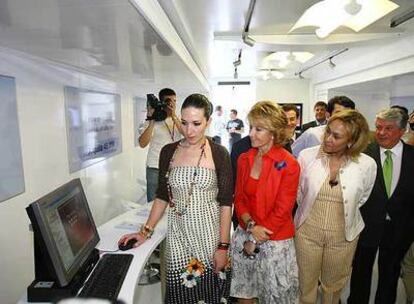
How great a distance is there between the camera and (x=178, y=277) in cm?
158

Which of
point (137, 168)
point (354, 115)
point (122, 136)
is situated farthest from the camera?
point (137, 168)

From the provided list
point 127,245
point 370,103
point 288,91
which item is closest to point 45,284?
point 127,245

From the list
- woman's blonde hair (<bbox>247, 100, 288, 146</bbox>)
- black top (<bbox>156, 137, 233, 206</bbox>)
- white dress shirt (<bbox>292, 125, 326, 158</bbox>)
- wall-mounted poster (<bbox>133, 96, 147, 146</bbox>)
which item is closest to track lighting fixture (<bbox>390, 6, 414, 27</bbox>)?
white dress shirt (<bbox>292, 125, 326, 158</bbox>)

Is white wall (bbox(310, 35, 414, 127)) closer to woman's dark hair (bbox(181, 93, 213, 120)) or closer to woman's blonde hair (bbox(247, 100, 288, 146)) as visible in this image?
woman's blonde hair (bbox(247, 100, 288, 146))

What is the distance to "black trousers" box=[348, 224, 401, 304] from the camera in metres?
2.15

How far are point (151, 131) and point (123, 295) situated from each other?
189cm

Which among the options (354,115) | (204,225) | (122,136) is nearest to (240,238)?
(204,225)

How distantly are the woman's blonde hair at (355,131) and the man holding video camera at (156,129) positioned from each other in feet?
4.88

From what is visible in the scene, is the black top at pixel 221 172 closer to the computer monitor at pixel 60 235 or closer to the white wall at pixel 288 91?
the computer monitor at pixel 60 235

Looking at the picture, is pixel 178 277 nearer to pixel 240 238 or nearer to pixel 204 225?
pixel 204 225

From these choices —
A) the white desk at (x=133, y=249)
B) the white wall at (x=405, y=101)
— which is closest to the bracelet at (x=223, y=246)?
the white desk at (x=133, y=249)

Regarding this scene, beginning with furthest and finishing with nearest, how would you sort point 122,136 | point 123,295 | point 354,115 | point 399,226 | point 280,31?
point 122,136 < point 280,31 < point 399,226 < point 354,115 < point 123,295

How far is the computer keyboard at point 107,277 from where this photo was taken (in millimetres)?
1144

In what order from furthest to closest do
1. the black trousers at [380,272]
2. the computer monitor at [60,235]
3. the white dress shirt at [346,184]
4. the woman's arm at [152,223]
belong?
the black trousers at [380,272] → the white dress shirt at [346,184] → the woman's arm at [152,223] → the computer monitor at [60,235]
